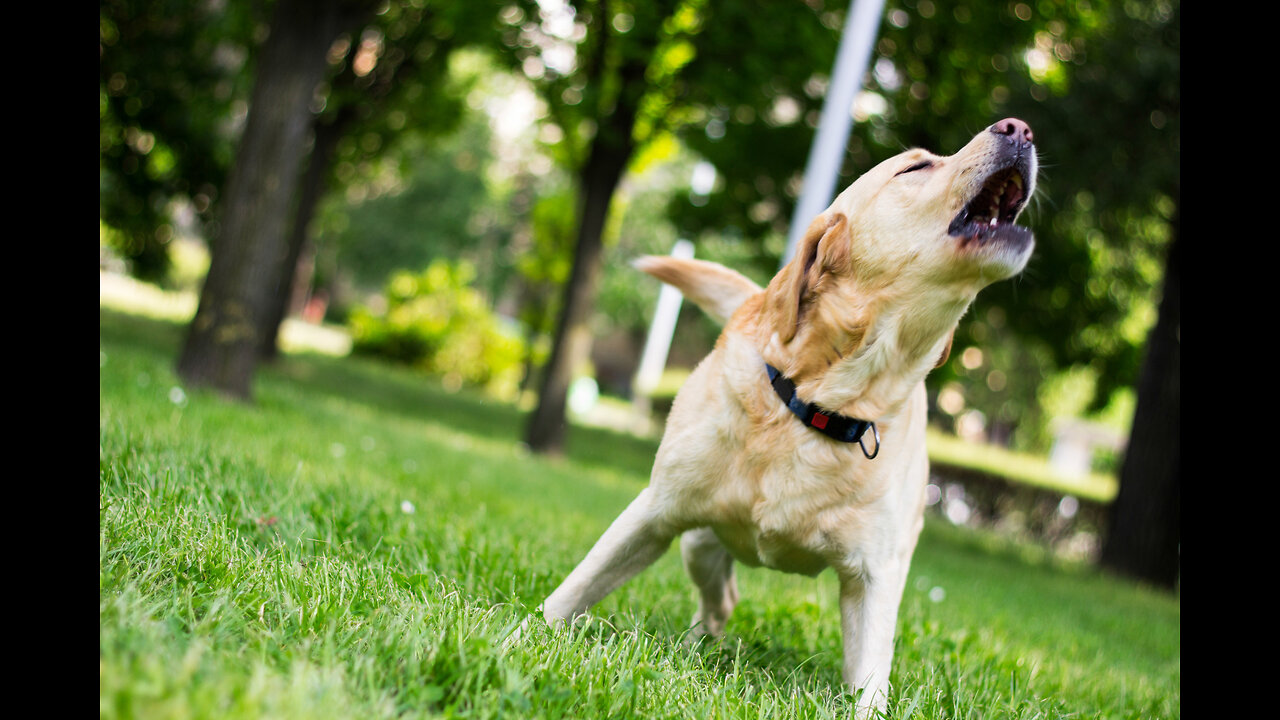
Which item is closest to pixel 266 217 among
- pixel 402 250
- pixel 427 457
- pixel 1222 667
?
pixel 427 457

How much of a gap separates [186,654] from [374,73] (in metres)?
13.6

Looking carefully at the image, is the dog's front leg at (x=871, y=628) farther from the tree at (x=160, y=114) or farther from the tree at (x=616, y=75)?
the tree at (x=160, y=114)

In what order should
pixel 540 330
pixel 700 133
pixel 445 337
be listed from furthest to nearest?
pixel 445 337 < pixel 540 330 < pixel 700 133

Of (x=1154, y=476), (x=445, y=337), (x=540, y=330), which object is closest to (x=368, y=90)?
(x=540, y=330)

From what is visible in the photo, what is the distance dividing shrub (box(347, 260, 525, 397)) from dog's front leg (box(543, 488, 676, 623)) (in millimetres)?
20506

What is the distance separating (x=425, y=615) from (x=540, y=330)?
18586 millimetres

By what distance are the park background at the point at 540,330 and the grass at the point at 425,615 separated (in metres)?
0.02

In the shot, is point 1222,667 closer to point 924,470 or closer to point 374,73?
point 924,470

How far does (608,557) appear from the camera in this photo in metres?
2.69

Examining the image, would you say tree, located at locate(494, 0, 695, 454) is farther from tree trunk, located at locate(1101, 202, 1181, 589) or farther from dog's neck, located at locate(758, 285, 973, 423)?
dog's neck, located at locate(758, 285, 973, 423)

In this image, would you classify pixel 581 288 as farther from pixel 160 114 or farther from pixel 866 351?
pixel 866 351

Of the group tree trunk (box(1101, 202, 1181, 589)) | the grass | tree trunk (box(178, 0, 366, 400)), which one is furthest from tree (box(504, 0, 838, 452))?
tree trunk (box(1101, 202, 1181, 589))

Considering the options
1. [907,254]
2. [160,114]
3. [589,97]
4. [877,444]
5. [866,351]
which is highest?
[589,97]

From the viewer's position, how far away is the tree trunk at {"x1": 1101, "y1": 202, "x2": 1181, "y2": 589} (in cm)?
1070
